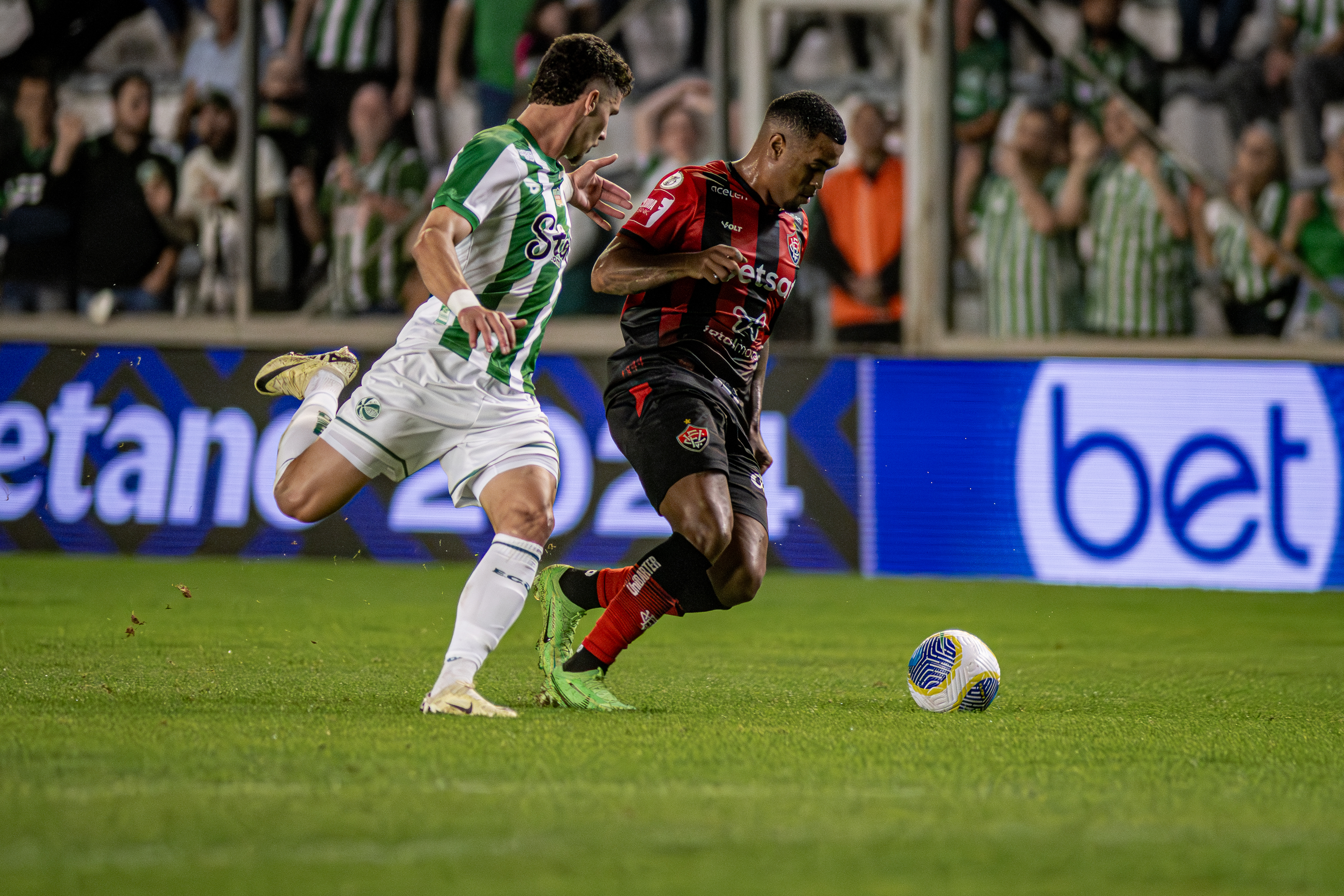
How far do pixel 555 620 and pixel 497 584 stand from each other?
0.58 meters

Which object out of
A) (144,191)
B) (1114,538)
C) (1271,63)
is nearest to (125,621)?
(1114,538)

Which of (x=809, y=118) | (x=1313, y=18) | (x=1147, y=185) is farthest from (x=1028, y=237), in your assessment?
(x=809, y=118)

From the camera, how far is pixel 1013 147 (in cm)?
1202

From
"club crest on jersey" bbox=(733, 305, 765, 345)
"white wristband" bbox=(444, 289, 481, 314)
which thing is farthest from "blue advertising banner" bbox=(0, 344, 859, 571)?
"white wristband" bbox=(444, 289, 481, 314)

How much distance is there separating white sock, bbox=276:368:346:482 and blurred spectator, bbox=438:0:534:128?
24.9ft

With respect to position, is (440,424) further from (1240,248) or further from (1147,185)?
(1240,248)

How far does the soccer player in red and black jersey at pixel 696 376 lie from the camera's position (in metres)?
4.75

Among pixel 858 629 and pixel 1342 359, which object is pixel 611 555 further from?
pixel 1342 359

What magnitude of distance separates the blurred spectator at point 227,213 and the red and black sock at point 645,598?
8.44m

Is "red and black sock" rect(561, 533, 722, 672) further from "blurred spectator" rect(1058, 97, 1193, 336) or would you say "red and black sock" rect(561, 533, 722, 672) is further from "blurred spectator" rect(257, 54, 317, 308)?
"blurred spectator" rect(257, 54, 317, 308)

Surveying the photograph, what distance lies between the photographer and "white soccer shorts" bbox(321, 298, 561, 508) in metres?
4.58

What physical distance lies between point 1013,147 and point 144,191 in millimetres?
6810

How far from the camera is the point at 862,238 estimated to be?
12.2m

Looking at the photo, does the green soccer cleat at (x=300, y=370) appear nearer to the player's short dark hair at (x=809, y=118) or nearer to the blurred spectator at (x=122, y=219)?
the player's short dark hair at (x=809, y=118)
